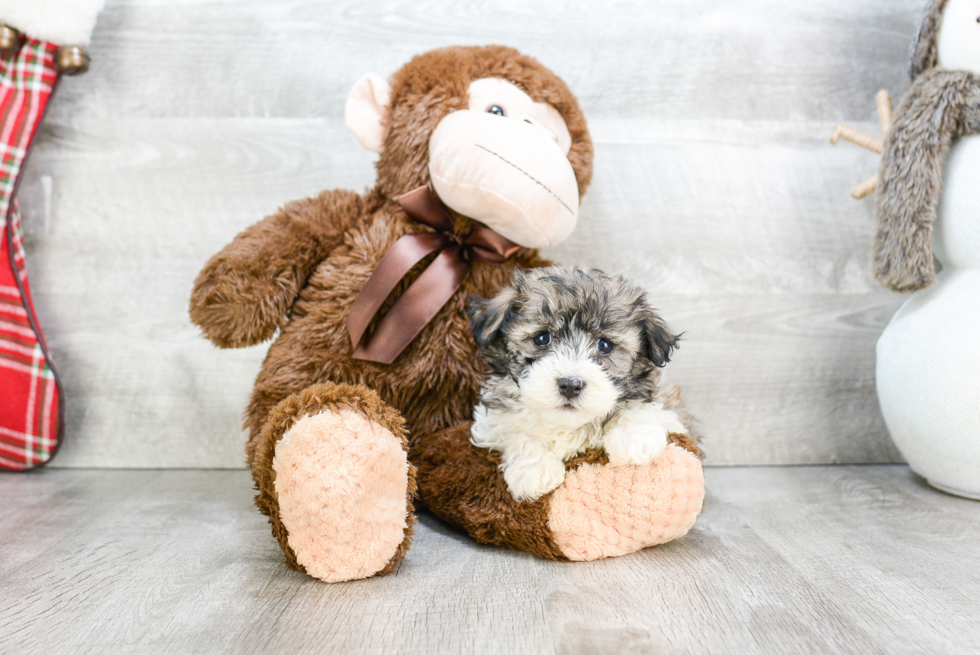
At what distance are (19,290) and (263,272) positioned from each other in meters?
0.63

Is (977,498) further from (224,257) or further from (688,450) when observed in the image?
(224,257)

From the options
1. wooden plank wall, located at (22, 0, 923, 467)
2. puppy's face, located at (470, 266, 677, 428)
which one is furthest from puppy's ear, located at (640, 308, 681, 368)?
wooden plank wall, located at (22, 0, 923, 467)

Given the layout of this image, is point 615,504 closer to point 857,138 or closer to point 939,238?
point 939,238

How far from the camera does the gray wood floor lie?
0.84m

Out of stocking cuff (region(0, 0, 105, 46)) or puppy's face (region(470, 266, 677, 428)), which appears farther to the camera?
stocking cuff (region(0, 0, 105, 46))

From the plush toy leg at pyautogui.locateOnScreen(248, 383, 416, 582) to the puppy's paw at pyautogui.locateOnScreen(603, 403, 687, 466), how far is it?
31 centimetres

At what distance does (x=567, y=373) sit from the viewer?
0.97 metres

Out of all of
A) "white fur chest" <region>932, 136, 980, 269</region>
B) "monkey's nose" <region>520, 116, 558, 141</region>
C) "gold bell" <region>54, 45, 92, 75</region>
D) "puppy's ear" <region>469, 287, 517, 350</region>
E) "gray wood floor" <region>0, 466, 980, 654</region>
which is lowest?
"gray wood floor" <region>0, 466, 980, 654</region>

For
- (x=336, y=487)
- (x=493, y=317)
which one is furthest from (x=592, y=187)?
(x=336, y=487)

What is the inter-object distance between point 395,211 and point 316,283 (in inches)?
7.7

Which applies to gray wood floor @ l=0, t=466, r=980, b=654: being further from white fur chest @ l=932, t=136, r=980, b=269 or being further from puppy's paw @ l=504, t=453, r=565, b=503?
white fur chest @ l=932, t=136, r=980, b=269

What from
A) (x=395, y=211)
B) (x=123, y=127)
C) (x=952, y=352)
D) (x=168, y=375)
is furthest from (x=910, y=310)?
(x=123, y=127)

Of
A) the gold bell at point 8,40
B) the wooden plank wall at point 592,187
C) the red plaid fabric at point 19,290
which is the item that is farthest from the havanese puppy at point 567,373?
the gold bell at point 8,40

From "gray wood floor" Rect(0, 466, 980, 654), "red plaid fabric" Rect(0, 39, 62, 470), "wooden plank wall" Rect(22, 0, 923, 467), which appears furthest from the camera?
"wooden plank wall" Rect(22, 0, 923, 467)
